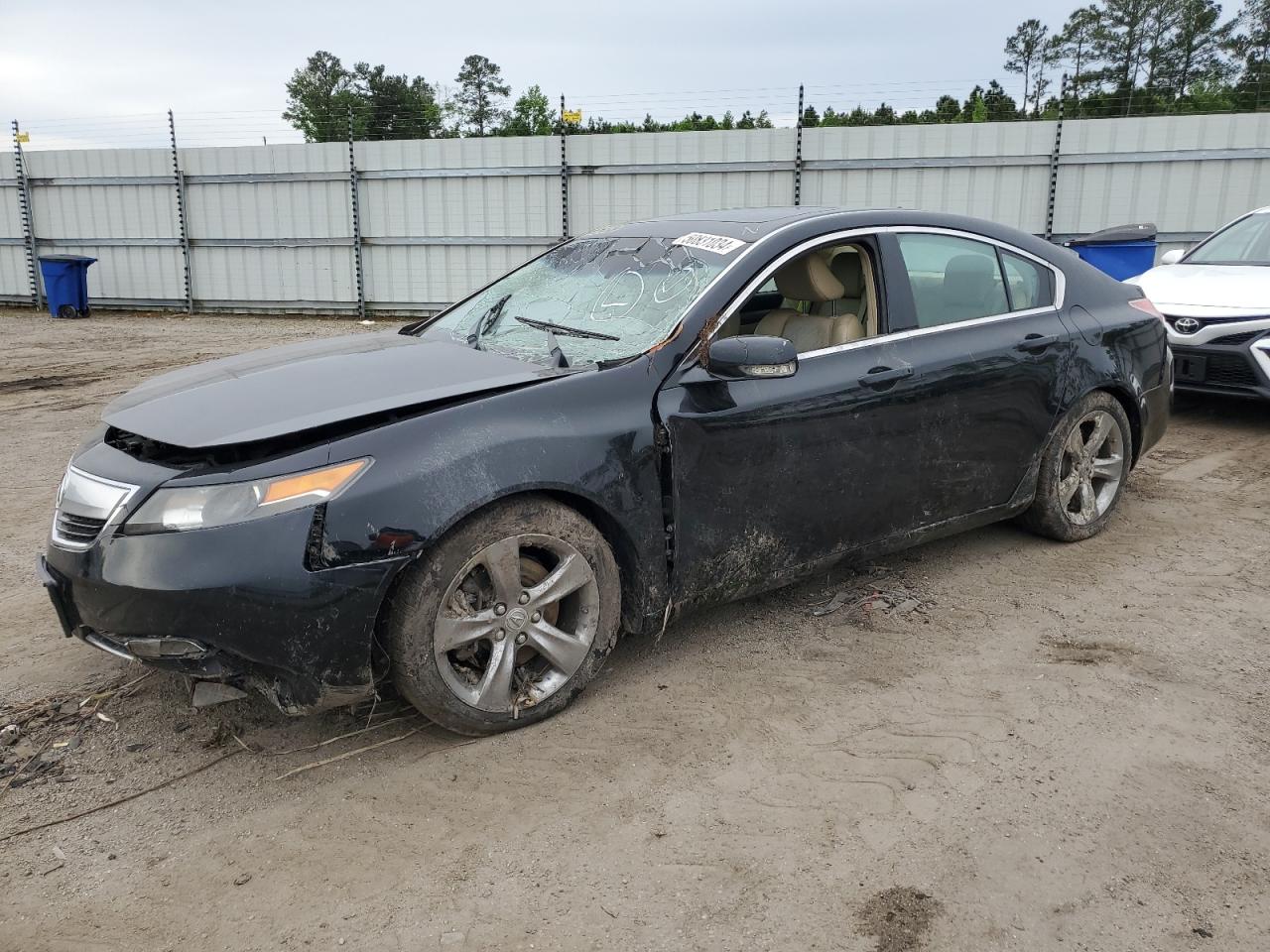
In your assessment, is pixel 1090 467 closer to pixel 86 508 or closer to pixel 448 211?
pixel 86 508

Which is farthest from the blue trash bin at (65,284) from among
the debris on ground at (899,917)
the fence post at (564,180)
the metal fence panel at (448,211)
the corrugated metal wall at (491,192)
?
the debris on ground at (899,917)

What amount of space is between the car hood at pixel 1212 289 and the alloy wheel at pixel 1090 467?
9.47 ft

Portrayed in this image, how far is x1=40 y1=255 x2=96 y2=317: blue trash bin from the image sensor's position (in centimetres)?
1623

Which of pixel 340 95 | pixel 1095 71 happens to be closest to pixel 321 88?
pixel 340 95

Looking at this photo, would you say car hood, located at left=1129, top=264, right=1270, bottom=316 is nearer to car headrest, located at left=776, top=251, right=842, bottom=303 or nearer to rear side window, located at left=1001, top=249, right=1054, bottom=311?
rear side window, located at left=1001, top=249, right=1054, bottom=311

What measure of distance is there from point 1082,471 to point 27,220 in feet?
60.2

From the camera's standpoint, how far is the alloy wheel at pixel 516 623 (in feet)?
9.69

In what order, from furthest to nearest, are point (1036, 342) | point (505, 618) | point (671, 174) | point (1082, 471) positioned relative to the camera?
point (671, 174)
point (1082, 471)
point (1036, 342)
point (505, 618)

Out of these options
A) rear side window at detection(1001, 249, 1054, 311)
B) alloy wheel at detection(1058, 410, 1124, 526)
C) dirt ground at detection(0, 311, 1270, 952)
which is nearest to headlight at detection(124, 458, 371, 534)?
dirt ground at detection(0, 311, 1270, 952)

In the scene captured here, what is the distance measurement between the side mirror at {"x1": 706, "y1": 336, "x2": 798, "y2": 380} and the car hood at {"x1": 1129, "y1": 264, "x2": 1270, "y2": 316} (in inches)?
198

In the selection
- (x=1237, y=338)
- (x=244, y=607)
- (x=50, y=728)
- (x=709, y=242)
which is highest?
(x=709, y=242)

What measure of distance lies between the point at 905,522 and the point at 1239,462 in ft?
11.6

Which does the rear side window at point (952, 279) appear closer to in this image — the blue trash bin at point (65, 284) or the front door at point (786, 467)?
the front door at point (786, 467)

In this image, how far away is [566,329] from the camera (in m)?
3.75
